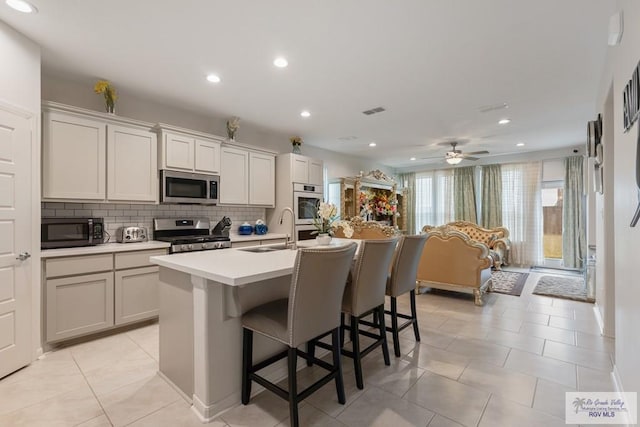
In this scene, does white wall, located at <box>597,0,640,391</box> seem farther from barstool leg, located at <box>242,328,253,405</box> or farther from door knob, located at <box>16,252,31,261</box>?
door knob, located at <box>16,252,31,261</box>

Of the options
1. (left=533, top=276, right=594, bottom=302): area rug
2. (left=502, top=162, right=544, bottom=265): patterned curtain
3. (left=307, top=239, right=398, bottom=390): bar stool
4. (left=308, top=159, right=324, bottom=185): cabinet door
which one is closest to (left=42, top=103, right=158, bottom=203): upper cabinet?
(left=308, top=159, right=324, bottom=185): cabinet door

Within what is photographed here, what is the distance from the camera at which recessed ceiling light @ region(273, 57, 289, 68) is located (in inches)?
106

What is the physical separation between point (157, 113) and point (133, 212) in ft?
4.19

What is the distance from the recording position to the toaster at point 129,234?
3.47m

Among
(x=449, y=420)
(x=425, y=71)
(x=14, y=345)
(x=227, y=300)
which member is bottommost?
(x=449, y=420)

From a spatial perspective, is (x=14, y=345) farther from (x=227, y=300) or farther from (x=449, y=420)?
(x=449, y=420)

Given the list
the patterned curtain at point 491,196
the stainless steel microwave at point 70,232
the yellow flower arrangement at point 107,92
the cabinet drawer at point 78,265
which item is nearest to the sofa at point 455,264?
the patterned curtain at point 491,196

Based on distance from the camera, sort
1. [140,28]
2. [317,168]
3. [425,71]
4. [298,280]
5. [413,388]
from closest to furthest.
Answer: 1. [298,280]
2. [413,388]
3. [140,28]
4. [425,71]
5. [317,168]

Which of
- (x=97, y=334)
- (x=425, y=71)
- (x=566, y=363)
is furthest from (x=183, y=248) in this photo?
(x=566, y=363)

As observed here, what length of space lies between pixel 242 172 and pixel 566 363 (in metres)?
4.17

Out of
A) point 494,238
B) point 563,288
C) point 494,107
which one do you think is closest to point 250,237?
point 494,107

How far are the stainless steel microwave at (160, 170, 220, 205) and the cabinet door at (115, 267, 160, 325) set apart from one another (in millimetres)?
890

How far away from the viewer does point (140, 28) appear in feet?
7.40

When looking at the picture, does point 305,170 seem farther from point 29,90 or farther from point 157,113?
point 29,90
